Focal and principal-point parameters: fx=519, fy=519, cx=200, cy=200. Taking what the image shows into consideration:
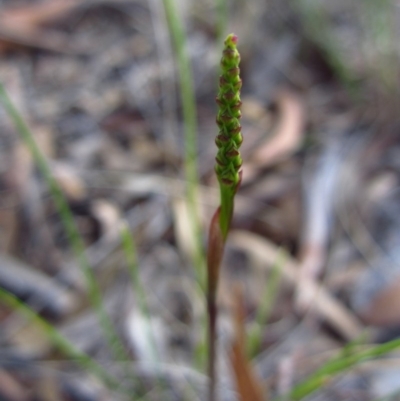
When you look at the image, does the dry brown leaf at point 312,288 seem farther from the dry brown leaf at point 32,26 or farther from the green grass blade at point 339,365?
the dry brown leaf at point 32,26

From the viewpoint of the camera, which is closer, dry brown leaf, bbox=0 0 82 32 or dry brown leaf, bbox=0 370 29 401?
dry brown leaf, bbox=0 370 29 401

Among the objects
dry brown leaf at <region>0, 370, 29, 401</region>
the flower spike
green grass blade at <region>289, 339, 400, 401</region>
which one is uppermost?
the flower spike

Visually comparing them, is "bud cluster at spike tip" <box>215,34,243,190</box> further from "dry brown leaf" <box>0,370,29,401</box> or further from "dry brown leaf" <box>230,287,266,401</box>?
"dry brown leaf" <box>0,370,29,401</box>

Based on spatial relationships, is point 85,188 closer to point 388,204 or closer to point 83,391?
point 83,391

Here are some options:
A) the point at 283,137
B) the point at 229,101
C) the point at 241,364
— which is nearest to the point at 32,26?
the point at 283,137

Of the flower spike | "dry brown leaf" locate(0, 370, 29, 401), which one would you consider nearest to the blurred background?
"dry brown leaf" locate(0, 370, 29, 401)

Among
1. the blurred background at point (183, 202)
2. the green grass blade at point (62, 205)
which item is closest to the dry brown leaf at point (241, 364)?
the blurred background at point (183, 202)

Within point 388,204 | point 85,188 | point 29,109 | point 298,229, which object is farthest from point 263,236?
point 29,109
